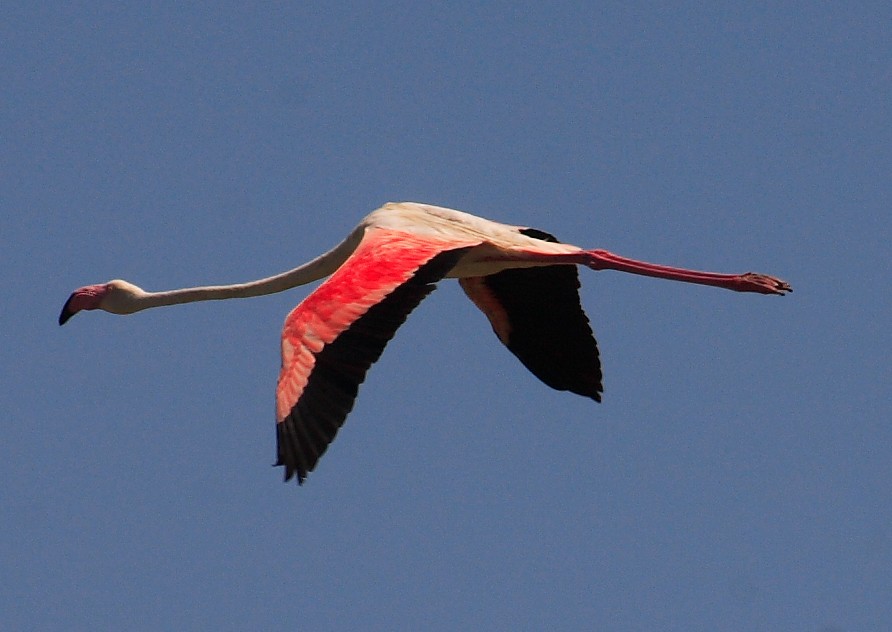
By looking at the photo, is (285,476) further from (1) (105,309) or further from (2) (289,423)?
(1) (105,309)

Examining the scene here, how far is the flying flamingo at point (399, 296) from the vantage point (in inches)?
659

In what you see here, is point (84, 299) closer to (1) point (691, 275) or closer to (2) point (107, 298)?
(2) point (107, 298)

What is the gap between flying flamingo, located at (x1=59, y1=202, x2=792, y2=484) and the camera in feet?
54.9

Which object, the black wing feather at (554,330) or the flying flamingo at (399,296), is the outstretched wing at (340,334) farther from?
the black wing feather at (554,330)

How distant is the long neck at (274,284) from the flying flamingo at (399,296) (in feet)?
0.03

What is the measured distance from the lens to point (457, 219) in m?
20.2

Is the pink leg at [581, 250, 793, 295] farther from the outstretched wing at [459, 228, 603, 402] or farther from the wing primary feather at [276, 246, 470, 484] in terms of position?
the wing primary feather at [276, 246, 470, 484]

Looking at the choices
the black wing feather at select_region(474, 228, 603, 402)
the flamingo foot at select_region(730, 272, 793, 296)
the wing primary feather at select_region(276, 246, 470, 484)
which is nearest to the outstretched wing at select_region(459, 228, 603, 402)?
the black wing feather at select_region(474, 228, 603, 402)

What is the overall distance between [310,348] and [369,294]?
92 centimetres

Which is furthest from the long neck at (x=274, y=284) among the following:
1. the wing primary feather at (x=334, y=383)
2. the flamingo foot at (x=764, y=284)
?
the flamingo foot at (x=764, y=284)

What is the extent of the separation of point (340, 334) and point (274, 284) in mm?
3737

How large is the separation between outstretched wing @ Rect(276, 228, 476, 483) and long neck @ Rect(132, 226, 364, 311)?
1.31 metres

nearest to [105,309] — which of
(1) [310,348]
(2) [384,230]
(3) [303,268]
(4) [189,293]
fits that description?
(4) [189,293]

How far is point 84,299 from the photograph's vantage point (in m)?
22.2
